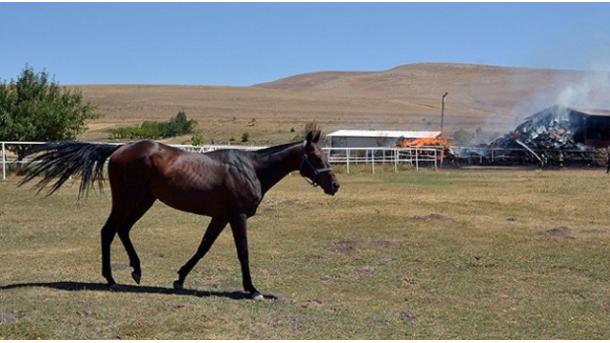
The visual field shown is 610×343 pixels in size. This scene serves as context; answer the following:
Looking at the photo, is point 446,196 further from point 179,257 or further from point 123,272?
point 123,272

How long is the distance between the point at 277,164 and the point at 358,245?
4.44 m


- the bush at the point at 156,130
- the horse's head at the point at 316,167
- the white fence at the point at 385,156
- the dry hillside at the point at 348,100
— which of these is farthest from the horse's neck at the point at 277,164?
the bush at the point at 156,130

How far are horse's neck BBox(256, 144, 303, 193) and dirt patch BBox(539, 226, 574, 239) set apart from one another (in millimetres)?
7295

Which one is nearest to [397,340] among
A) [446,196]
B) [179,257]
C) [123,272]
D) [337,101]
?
[123,272]

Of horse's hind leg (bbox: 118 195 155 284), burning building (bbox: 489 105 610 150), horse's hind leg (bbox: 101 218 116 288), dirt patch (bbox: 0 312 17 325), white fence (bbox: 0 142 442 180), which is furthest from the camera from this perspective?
burning building (bbox: 489 105 610 150)

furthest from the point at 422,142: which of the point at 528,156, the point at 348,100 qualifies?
the point at 348,100

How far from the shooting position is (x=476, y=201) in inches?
808

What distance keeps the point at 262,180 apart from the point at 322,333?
2552 millimetres

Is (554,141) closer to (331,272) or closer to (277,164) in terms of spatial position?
(331,272)

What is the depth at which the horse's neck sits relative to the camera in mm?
9281

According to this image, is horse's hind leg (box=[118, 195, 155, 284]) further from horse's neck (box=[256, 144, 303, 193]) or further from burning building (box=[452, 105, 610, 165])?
burning building (box=[452, 105, 610, 165])

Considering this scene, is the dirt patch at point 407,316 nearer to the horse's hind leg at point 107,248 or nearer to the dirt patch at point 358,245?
the horse's hind leg at point 107,248

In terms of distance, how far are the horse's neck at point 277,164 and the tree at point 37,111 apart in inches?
1054

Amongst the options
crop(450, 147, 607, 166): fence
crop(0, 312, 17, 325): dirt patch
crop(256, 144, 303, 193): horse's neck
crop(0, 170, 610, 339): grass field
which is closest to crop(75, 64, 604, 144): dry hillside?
crop(450, 147, 607, 166): fence
